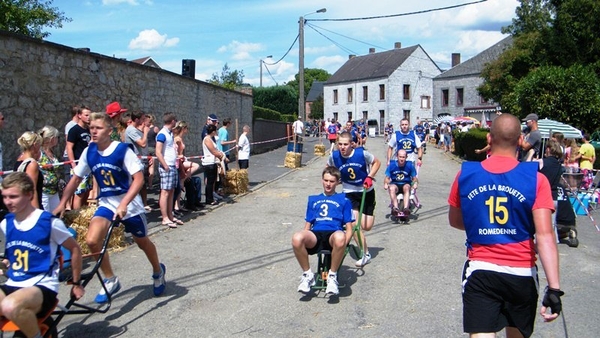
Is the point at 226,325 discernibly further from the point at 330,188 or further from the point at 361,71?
the point at 361,71

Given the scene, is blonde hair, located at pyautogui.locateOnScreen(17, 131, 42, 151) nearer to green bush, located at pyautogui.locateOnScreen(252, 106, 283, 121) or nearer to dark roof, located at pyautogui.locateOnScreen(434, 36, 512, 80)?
green bush, located at pyautogui.locateOnScreen(252, 106, 283, 121)

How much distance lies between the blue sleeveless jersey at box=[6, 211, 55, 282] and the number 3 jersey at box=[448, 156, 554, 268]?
298 centimetres

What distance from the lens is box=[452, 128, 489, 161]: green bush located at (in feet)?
76.7

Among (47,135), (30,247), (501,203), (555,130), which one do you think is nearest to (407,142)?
(555,130)

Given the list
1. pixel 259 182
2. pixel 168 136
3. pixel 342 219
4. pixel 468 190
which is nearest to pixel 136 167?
pixel 342 219

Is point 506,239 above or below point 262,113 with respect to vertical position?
below

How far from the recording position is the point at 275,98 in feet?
227

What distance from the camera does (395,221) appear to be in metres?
10.6

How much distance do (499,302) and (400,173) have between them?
700 centimetres

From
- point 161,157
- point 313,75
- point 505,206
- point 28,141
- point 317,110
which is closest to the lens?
point 505,206

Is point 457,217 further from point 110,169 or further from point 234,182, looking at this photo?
point 234,182

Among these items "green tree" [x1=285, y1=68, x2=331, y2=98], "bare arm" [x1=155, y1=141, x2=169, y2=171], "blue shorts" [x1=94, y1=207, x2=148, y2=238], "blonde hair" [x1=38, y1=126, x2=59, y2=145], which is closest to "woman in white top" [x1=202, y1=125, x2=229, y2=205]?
"bare arm" [x1=155, y1=141, x2=169, y2=171]

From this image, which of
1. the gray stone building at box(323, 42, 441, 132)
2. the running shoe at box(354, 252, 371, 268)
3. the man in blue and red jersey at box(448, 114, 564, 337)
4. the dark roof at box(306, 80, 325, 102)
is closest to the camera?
the man in blue and red jersey at box(448, 114, 564, 337)

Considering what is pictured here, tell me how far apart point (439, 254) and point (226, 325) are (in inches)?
153
